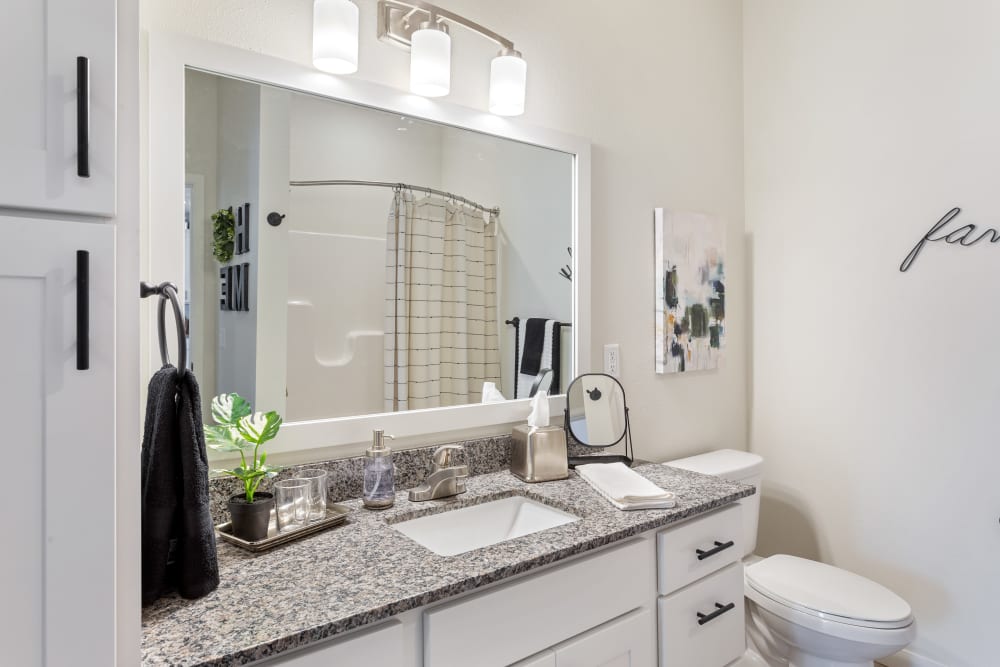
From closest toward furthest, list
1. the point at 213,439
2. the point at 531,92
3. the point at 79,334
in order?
the point at 79,334, the point at 213,439, the point at 531,92

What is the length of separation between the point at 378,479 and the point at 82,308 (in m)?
0.75

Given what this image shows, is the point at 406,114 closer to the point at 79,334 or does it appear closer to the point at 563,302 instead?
the point at 563,302

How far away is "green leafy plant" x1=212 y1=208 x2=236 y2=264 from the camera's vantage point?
1.17 meters

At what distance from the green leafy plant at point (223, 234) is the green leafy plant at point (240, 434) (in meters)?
0.30

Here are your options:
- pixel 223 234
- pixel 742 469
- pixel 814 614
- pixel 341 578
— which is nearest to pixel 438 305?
pixel 223 234

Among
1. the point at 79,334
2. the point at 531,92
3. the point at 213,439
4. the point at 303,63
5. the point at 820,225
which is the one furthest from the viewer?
the point at 820,225

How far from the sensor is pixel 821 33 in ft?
7.34

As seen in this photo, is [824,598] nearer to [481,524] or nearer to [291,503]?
[481,524]

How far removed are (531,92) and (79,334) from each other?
1434 mm

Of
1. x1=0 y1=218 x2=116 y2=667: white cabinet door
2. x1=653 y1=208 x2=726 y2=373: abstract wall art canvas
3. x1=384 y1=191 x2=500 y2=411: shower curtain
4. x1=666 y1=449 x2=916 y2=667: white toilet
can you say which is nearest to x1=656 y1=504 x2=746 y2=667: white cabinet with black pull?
x1=666 y1=449 x2=916 y2=667: white toilet

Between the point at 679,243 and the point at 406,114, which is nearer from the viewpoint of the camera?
the point at 406,114

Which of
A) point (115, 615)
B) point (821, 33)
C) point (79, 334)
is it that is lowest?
point (115, 615)

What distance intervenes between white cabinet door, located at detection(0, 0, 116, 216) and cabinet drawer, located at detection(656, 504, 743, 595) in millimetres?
1216

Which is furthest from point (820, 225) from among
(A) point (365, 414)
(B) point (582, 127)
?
(A) point (365, 414)
